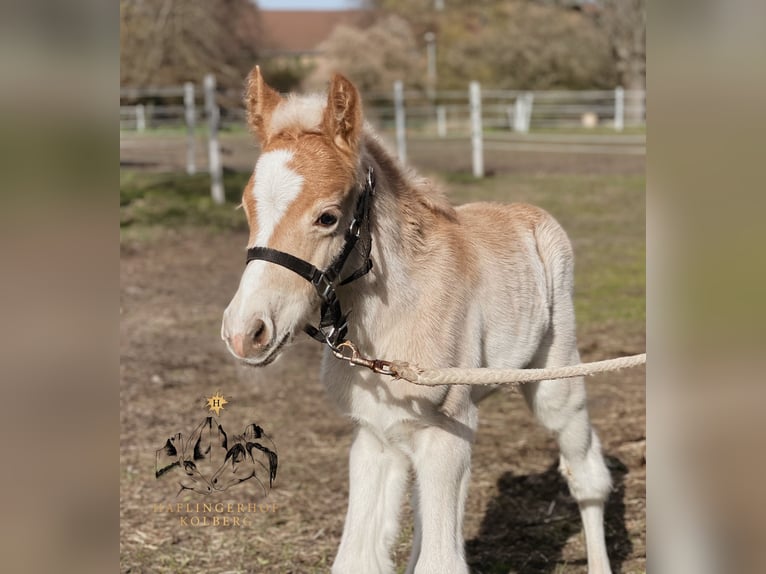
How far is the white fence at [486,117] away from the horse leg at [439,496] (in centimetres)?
1470

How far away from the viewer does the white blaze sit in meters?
2.45

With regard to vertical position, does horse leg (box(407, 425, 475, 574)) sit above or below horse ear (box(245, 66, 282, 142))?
below

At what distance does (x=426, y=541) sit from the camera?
289 centimetres

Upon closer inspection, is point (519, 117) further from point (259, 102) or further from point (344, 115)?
point (344, 115)

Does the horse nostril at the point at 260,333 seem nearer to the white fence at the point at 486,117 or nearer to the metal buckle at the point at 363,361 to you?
the metal buckle at the point at 363,361

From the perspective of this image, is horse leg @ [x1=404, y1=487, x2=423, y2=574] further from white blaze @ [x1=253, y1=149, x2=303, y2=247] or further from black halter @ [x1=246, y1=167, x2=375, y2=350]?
white blaze @ [x1=253, y1=149, x2=303, y2=247]

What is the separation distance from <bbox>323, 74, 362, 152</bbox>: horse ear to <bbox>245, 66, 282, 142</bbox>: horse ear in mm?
250

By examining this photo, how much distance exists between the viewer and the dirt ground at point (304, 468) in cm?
407

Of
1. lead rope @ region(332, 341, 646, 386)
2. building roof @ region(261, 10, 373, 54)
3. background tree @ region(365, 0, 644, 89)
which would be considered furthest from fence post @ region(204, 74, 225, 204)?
building roof @ region(261, 10, 373, 54)

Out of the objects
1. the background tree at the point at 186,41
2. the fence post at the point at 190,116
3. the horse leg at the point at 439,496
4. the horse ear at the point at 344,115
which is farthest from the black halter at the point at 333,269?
the background tree at the point at 186,41

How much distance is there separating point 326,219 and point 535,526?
2.58m
